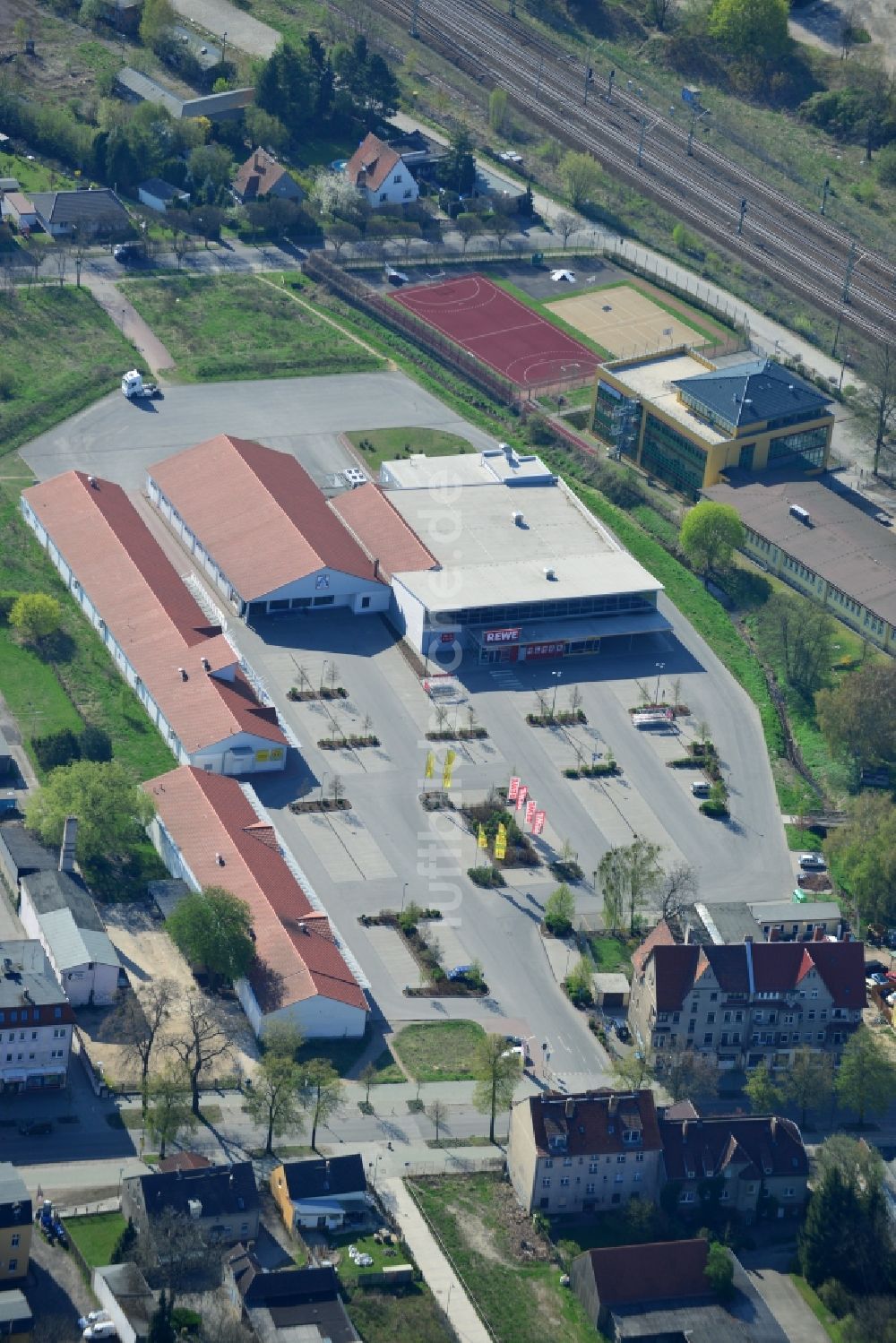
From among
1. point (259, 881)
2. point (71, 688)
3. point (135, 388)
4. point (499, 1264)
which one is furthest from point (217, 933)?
point (135, 388)

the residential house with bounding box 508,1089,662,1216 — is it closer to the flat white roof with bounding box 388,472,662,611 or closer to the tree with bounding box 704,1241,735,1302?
the tree with bounding box 704,1241,735,1302

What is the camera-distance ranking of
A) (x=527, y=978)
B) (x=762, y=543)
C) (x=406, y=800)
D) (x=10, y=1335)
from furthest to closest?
(x=762, y=543) < (x=406, y=800) < (x=527, y=978) < (x=10, y=1335)

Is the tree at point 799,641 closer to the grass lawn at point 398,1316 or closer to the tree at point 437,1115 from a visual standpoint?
the tree at point 437,1115

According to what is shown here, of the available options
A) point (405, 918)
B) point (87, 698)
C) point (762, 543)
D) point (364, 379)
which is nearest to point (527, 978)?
point (405, 918)

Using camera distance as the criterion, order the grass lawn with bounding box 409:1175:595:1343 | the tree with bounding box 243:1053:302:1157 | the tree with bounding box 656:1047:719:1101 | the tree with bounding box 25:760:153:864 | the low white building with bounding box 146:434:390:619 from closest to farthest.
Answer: the grass lawn with bounding box 409:1175:595:1343, the tree with bounding box 243:1053:302:1157, the tree with bounding box 656:1047:719:1101, the tree with bounding box 25:760:153:864, the low white building with bounding box 146:434:390:619

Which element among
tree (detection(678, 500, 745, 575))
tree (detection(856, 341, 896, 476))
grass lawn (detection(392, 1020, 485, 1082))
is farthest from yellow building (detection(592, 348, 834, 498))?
grass lawn (detection(392, 1020, 485, 1082))

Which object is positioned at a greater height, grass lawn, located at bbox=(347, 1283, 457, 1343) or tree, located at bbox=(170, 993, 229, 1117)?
tree, located at bbox=(170, 993, 229, 1117)

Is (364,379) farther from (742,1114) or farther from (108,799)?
(742,1114)
